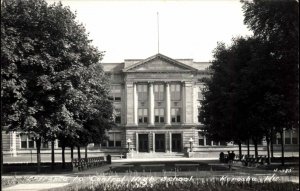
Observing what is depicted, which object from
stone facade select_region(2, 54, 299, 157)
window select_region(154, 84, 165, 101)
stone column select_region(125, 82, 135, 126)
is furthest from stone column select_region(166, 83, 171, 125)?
stone column select_region(125, 82, 135, 126)

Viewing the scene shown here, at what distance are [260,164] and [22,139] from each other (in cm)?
5538

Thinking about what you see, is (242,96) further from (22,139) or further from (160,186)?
(22,139)

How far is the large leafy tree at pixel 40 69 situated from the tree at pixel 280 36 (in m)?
12.2

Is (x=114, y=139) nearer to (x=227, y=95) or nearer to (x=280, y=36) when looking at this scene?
(x=227, y=95)

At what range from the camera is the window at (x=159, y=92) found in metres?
87.1

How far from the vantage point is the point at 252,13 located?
3177 centimetres

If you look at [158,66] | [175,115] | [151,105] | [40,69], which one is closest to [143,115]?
[151,105]

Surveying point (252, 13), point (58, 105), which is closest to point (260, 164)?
point (252, 13)

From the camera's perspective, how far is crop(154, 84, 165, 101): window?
87125 mm

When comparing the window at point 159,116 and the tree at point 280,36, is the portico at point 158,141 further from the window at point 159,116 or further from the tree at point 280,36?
the tree at point 280,36

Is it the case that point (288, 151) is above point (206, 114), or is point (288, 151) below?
below

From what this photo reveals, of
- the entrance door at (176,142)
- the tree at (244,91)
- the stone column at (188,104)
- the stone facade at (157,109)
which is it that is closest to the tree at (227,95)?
the tree at (244,91)

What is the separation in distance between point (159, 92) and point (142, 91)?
3175mm

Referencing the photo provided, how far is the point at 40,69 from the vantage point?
30.5 meters
